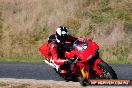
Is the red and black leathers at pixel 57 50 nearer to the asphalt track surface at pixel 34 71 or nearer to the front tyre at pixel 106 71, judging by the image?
the front tyre at pixel 106 71

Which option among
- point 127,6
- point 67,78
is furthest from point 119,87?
point 127,6

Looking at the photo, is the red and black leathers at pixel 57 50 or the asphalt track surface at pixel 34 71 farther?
the asphalt track surface at pixel 34 71

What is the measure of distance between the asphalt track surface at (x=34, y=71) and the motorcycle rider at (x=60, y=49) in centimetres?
148

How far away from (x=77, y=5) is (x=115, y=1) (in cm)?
221

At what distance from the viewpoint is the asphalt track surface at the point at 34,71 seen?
44.5 ft

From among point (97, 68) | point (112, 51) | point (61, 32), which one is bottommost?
point (112, 51)

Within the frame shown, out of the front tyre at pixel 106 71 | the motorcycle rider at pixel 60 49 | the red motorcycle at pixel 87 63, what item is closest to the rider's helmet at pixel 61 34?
the motorcycle rider at pixel 60 49

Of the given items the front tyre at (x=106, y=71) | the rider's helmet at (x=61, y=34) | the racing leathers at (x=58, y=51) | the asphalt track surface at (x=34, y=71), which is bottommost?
the asphalt track surface at (x=34, y=71)

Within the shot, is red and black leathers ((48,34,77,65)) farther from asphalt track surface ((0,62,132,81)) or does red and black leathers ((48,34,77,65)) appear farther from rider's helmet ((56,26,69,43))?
asphalt track surface ((0,62,132,81))

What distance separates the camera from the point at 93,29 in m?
21.5

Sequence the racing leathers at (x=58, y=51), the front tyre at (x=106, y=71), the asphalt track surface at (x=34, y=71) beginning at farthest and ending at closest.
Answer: the asphalt track surface at (x=34, y=71), the racing leathers at (x=58, y=51), the front tyre at (x=106, y=71)

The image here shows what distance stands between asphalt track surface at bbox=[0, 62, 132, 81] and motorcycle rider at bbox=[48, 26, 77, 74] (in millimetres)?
1478

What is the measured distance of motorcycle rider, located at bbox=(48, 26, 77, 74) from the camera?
1154cm

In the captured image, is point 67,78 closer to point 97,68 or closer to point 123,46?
point 97,68
